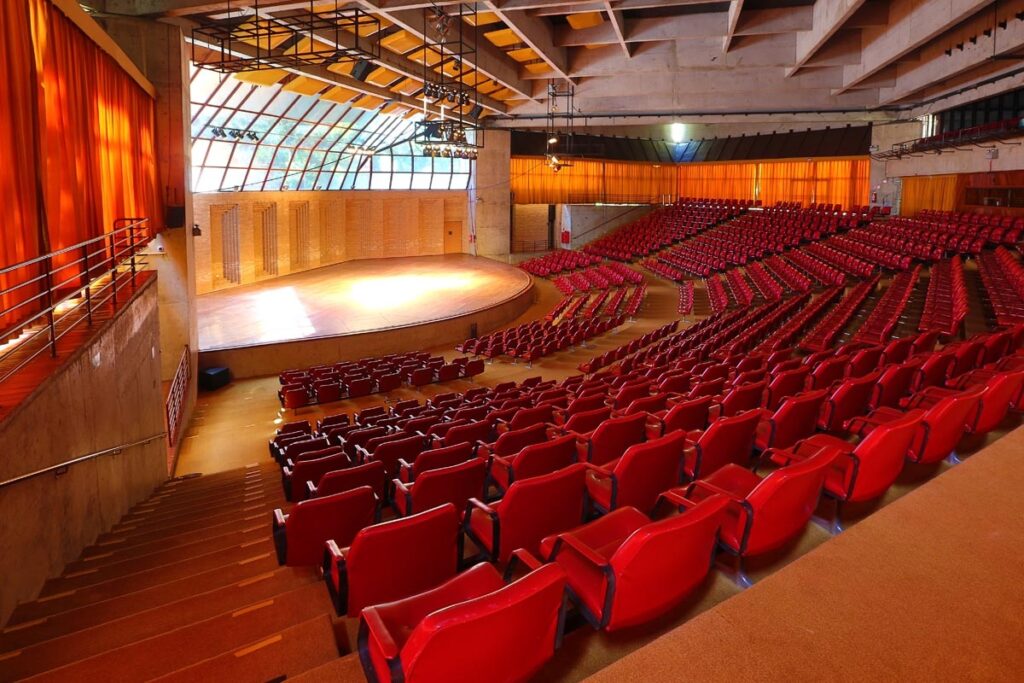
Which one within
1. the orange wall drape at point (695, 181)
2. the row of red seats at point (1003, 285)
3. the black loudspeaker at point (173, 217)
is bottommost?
the row of red seats at point (1003, 285)

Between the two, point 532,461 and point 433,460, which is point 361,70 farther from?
point 532,461

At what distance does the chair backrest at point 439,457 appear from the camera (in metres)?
5.06

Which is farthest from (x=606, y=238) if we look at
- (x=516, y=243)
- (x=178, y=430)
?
(x=178, y=430)

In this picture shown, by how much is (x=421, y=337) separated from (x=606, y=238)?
1842 cm

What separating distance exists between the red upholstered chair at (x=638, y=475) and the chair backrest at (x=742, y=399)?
6.41 ft

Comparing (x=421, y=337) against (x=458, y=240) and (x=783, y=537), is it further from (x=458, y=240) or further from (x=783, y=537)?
(x=458, y=240)

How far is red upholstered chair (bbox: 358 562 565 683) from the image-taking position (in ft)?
6.37

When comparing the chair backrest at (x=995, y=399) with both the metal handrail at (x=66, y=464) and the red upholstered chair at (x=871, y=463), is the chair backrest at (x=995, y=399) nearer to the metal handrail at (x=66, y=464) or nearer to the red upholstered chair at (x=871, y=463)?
the red upholstered chair at (x=871, y=463)

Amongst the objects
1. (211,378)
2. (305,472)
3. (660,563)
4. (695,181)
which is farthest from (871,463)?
(695,181)

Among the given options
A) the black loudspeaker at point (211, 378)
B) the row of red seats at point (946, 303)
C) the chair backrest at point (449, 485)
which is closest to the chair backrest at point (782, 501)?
the chair backrest at point (449, 485)

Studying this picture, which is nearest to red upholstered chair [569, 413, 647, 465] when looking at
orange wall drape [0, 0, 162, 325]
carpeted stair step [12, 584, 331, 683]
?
carpeted stair step [12, 584, 331, 683]

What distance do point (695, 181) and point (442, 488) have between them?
119ft

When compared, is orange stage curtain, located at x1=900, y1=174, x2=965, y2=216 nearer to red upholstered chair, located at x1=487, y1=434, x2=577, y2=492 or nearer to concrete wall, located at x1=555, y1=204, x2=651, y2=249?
concrete wall, located at x1=555, y1=204, x2=651, y2=249

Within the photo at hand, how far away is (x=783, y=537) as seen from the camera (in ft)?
11.0
